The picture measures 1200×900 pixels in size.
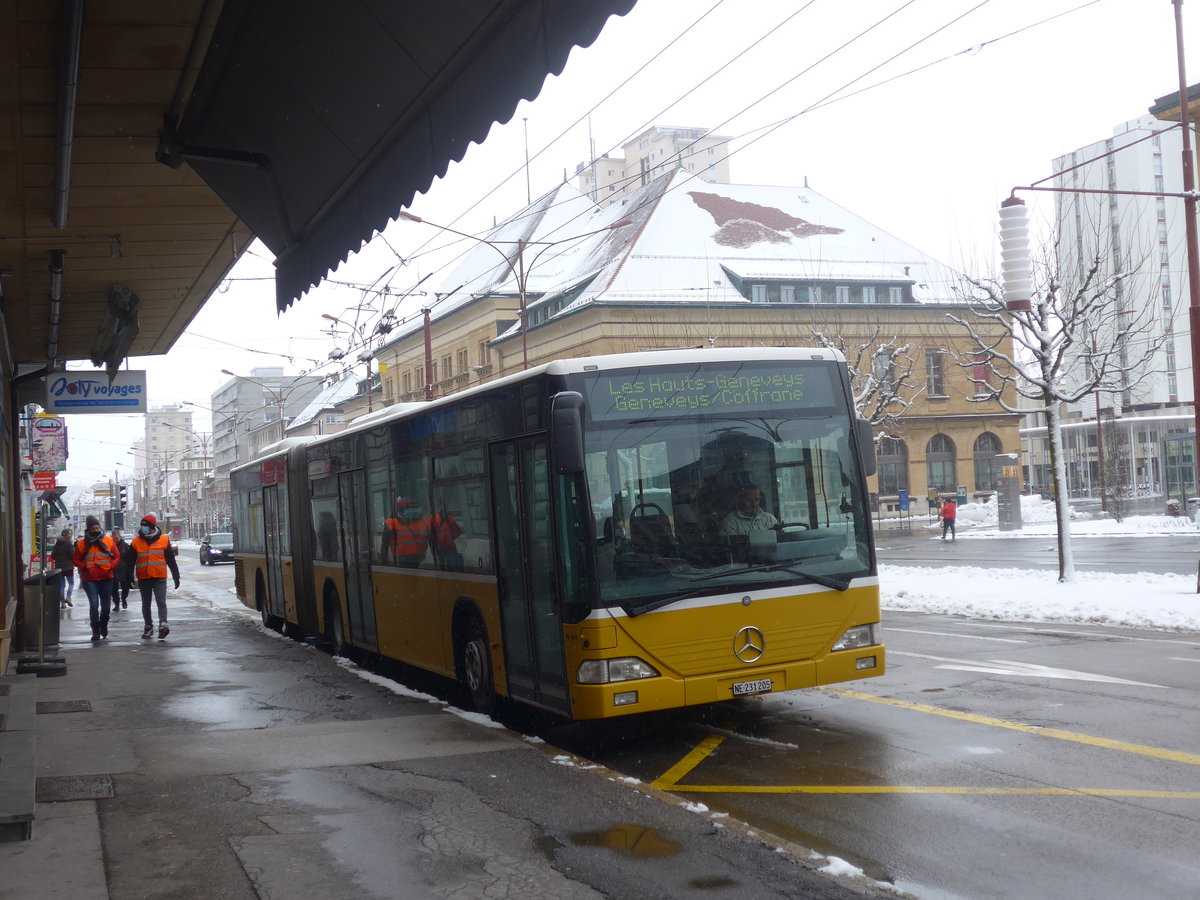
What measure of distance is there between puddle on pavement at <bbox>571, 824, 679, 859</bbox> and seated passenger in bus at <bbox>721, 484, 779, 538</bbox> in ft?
8.55

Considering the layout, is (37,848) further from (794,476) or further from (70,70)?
(794,476)

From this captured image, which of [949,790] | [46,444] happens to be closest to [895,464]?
[46,444]

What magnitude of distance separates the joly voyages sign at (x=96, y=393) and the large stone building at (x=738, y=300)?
3198 cm

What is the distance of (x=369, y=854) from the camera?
6.17m

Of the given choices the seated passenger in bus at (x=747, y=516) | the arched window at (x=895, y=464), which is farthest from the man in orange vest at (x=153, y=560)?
the arched window at (x=895, y=464)

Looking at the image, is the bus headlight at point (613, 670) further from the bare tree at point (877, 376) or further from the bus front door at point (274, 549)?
the bare tree at point (877, 376)

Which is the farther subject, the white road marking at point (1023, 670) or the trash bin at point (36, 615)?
the trash bin at point (36, 615)

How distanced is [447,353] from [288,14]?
66593mm

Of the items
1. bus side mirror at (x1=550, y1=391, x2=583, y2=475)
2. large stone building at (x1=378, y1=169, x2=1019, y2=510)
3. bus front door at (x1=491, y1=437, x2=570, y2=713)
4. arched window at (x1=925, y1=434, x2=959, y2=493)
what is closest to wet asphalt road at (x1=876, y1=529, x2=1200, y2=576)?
large stone building at (x1=378, y1=169, x2=1019, y2=510)

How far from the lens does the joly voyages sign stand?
18469 mm

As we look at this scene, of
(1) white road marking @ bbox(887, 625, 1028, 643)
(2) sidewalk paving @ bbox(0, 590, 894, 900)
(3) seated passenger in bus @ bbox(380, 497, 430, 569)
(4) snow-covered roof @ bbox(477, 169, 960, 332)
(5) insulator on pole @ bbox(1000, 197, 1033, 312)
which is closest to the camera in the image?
(2) sidewalk paving @ bbox(0, 590, 894, 900)

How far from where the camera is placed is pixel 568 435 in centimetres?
807

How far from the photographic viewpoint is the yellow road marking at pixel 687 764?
25.9 feet

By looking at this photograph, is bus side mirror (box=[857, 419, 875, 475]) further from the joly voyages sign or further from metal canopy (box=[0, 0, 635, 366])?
the joly voyages sign
